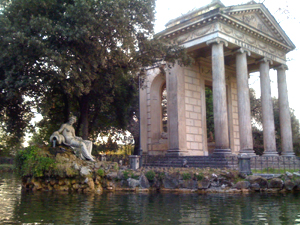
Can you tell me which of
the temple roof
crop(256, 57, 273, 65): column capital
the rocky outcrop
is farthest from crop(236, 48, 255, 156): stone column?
the rocky outcrop

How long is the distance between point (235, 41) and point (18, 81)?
1434 cm

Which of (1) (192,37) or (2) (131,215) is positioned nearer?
(2) (131,215)

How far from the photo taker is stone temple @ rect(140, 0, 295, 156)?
20.3 meters

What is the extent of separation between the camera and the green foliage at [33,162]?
42.6 feet

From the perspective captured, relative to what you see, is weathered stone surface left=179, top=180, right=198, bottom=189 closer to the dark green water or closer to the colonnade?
the dark green water

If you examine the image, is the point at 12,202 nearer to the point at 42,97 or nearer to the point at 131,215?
the point at 131,215

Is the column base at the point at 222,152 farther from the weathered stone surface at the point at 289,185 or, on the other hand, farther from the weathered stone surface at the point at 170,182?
the weathered stone surface at the point at 170,182

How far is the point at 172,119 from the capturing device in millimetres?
22422

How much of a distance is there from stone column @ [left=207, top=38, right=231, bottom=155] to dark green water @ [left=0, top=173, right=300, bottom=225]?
9020mm

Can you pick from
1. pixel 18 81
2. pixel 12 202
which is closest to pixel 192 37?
pixel 18 81

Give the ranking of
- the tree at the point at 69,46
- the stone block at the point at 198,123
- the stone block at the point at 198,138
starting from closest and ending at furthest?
the tree at the point at 69,46 → the stone block at the point at 198,138 → the stone block at the point at 198,123

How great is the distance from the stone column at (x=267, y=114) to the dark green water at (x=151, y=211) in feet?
43.3

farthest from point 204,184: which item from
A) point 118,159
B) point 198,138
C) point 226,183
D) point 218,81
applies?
point 198,138

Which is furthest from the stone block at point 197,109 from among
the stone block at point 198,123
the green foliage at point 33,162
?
the green foliage at point 33,162
